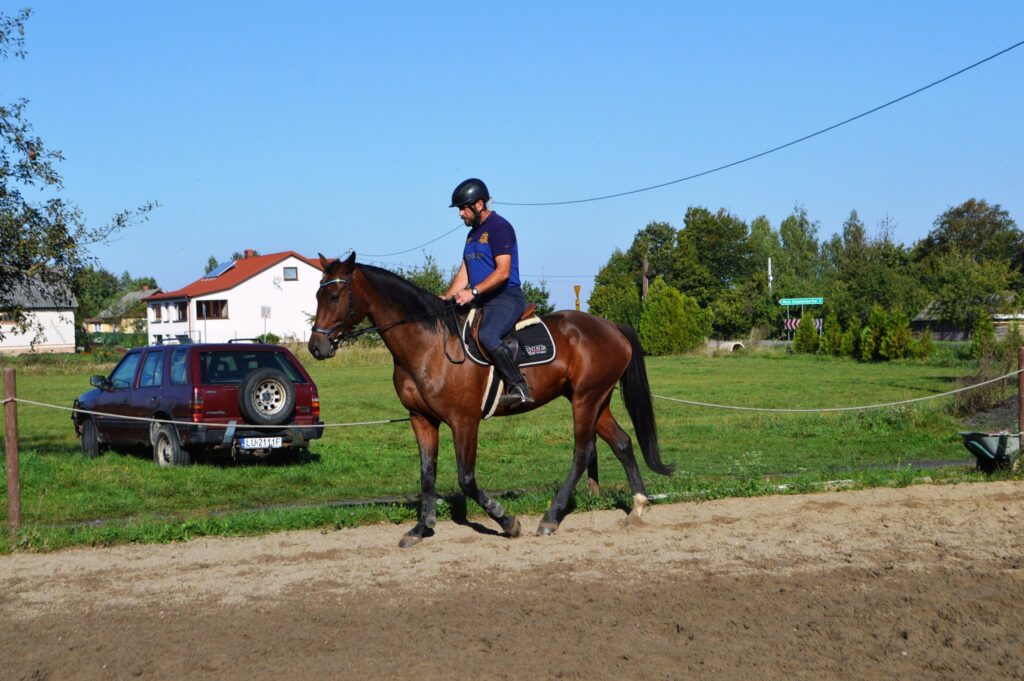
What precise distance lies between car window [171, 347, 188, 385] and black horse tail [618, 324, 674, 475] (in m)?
7.37

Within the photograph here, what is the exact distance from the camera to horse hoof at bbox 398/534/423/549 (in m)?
8.20

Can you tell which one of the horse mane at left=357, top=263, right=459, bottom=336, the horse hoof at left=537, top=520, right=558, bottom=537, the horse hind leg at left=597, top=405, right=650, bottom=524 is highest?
the horse mane at left=357, top=263, right=459, bottom=336

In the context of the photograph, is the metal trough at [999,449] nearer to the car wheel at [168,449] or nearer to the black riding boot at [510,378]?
the black riding boot at [510,378]

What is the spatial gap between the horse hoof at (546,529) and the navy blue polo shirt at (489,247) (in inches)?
84.9

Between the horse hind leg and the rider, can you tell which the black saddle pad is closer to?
the rider

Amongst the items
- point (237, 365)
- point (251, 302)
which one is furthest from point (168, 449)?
point (251, 302)

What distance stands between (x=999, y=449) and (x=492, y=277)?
22.2 ft

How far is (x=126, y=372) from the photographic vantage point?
1611 cm

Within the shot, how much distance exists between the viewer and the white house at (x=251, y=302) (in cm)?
7875

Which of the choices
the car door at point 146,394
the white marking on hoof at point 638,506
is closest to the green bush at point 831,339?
the car door at point 146,394

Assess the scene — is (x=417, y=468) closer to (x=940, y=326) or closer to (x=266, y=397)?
(x=266, y=397)

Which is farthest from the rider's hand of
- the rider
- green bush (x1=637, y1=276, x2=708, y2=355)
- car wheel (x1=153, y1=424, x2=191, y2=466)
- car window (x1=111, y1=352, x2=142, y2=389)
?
green bush (x1=637, y1=276, x2=708, y2=355)

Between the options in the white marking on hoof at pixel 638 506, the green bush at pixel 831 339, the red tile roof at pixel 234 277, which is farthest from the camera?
the red tile roof at pixel 234 277

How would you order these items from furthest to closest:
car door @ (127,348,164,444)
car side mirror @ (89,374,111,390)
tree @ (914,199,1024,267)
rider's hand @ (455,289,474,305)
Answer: tree @ (914,199,1024,267) → car side mirror @ (89,374,111,390) → car door @ (127,348,164,444) → rider's hand @ (455,289,474,305)
